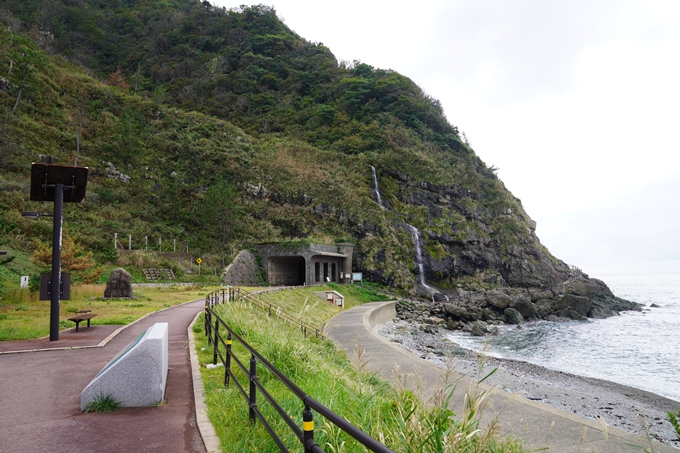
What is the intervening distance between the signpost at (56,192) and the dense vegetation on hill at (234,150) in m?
12.5

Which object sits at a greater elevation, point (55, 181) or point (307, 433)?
point (55, 181)

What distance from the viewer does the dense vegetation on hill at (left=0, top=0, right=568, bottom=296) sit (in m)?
42.7

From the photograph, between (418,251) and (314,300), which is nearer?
(314,300)

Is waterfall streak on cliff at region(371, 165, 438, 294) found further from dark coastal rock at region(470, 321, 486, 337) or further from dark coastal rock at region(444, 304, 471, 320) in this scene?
dark coastal rock at region(470, 321, 486, 337)

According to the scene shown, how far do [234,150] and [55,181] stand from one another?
4970 cm

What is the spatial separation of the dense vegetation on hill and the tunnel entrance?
3.33m

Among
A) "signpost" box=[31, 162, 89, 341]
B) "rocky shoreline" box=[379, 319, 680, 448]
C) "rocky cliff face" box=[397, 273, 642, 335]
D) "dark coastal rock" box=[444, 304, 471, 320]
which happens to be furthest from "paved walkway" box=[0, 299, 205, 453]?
"dark coastal rock" box=[444, 304, 471, 320]

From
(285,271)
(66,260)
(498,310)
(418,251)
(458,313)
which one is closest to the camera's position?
(66,260)

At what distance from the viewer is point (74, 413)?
18.2ft

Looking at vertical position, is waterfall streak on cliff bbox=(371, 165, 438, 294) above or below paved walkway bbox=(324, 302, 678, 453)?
above

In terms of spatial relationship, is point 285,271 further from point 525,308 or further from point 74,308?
point 74,308

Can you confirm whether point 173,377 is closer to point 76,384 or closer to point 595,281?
point 76,384

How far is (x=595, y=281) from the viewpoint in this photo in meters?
56.8

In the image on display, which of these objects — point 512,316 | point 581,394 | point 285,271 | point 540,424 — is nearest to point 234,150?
point 285,271
